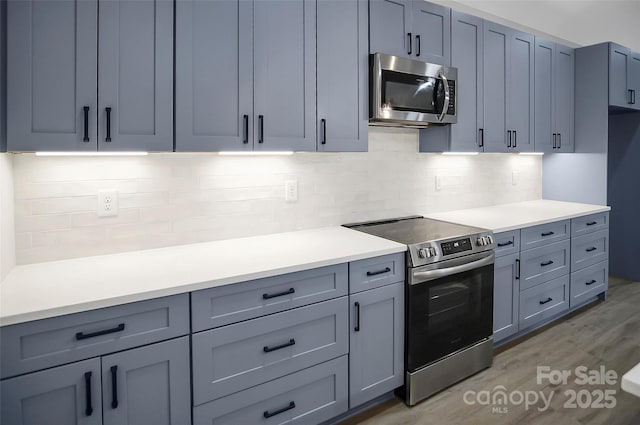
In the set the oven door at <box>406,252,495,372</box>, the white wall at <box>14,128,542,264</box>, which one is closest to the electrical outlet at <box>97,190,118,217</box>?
the white wall at <box>14,128,542,264</box>

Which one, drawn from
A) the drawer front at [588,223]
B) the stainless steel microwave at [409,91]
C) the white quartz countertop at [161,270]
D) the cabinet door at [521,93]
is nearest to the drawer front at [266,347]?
the white quartz countertop at [161,270]

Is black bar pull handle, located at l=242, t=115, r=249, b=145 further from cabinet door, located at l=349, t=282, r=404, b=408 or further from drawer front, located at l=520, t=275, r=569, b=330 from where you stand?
drawer front, located at l=520, t=275, r=569, b=330

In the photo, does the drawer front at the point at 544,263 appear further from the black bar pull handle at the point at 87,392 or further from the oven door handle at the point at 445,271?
the black bar pull handle at the point at 87,392

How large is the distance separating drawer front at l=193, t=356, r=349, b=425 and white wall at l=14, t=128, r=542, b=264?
0.91 m

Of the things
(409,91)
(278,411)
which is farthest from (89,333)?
(409,91)

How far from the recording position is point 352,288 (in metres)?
2.00

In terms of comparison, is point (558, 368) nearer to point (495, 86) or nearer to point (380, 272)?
point (380, 272)

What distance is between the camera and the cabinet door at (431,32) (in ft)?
8.55

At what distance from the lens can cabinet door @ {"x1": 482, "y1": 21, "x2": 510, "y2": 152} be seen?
305 centimetres

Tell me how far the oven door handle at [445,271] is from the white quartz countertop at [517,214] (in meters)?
0.30

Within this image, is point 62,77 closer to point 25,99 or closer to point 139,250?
point 25,99

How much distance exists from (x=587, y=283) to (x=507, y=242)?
150cm

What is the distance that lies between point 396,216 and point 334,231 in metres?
0.69

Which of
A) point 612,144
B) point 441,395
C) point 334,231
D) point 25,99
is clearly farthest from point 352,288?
point 612,144
